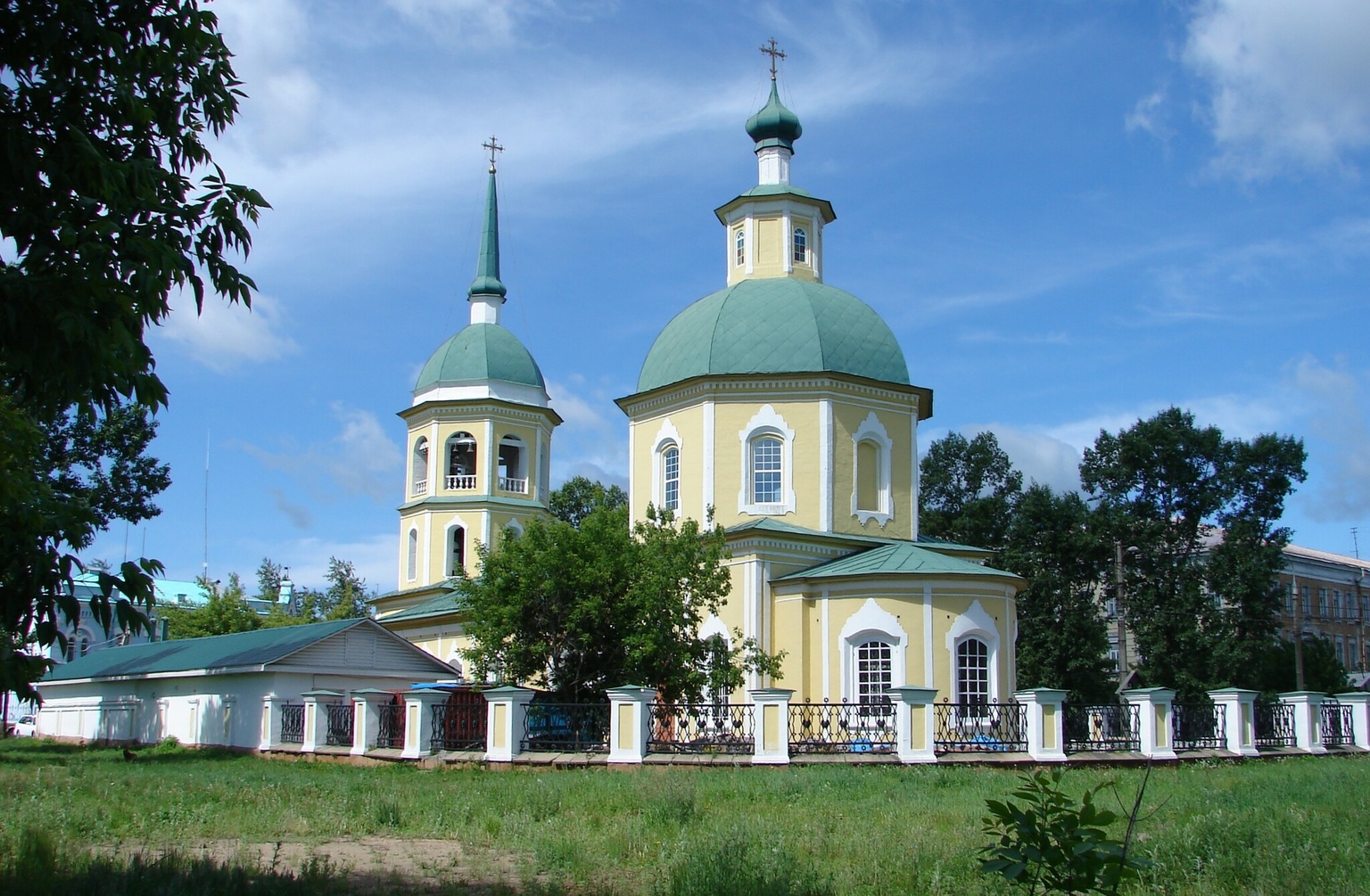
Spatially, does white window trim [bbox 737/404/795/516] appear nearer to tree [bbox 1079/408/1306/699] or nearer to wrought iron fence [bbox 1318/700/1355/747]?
wrought iron fence [bbox 1318/700/1355/747]

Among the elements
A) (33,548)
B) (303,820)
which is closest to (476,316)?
(303,820)

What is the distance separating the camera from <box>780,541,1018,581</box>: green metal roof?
22.6m

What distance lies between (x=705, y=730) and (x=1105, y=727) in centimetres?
617

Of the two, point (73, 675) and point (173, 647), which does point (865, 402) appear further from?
point (73, 675)

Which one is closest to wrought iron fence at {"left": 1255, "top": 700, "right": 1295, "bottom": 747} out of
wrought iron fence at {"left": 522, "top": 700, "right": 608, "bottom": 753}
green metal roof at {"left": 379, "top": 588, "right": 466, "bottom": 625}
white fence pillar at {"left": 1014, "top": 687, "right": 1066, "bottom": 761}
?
white fence pillar at {"left": 1014, "top": 687, "right": 1066, "bottom": 761}

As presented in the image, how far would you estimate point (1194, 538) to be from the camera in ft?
130

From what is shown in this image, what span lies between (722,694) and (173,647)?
1588 centimetres

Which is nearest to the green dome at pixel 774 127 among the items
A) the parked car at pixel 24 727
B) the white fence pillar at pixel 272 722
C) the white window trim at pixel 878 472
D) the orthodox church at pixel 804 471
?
the orthodox church at pixel 804 471

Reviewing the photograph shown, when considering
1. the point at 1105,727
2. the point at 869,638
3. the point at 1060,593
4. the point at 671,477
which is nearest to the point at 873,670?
the point at 869,638

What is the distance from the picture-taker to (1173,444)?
131 feet

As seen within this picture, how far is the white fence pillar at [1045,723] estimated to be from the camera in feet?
57.5

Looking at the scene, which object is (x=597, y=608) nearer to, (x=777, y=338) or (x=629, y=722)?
(x=629, y=722)

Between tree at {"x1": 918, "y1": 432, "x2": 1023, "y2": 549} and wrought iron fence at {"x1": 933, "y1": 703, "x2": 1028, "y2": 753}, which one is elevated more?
tree at {"x1": 918, "y1": 432, "x2": 1023, "y2": 549}

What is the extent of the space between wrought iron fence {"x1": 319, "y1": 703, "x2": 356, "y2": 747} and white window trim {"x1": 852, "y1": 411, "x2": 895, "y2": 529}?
10.5 metres
